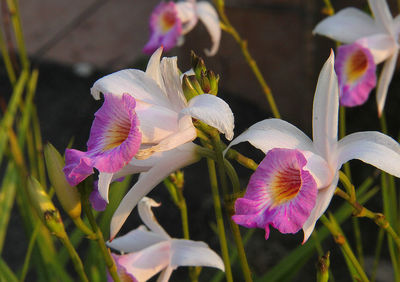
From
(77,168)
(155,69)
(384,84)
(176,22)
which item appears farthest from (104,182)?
(176,22)

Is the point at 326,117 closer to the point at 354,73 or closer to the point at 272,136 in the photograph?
the point at 272,136

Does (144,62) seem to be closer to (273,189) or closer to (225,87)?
(225,87)

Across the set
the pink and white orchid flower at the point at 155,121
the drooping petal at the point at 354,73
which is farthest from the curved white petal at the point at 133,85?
the drooping petal at the point at 354,73

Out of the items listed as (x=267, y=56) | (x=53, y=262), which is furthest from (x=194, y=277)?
(x=267, y=56)

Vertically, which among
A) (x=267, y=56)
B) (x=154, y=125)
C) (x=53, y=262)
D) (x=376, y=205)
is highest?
(x=154, y=125)

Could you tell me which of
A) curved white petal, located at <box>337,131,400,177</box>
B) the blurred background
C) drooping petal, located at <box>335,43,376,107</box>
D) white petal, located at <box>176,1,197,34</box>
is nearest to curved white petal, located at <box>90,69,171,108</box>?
curved white petal, located at <box>337,131,400,177</box>

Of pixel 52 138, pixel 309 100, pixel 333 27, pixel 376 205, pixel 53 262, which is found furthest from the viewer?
pixel 52 138
